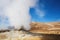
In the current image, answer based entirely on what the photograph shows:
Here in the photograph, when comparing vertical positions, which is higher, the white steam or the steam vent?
the white steam

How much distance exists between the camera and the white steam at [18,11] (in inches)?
144

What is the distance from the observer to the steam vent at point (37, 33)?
3553 mm

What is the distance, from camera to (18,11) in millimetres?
3658

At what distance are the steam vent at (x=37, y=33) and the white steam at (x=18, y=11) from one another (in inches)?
4.2

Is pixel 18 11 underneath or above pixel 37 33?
above

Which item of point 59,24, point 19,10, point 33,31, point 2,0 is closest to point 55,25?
point 59,24

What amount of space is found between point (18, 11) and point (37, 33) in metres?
0.46

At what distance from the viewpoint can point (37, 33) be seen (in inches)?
142

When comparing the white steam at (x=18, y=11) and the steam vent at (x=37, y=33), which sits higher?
the white steam at (x=18, y=11)

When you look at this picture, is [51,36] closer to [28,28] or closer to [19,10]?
[28,28]

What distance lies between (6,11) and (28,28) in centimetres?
44

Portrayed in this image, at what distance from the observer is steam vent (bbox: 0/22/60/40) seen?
3.55 meters

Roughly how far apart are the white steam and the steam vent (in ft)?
0.35

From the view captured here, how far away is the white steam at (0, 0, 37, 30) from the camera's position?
3.65 meters
